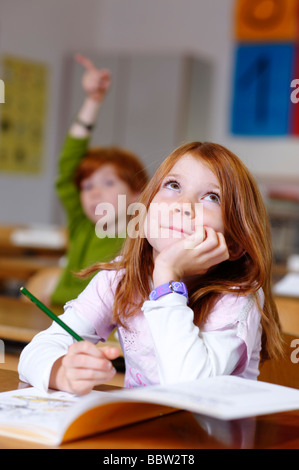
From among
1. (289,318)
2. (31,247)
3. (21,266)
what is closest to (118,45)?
(31,247)

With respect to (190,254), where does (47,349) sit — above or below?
below

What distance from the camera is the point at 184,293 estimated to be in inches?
32.0

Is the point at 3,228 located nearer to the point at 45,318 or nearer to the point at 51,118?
the point at 51,118

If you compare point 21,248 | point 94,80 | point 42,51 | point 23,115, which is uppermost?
point 42,51

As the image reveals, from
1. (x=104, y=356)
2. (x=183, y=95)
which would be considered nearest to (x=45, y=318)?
(x=104, y=356)

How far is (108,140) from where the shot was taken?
560 centimetres

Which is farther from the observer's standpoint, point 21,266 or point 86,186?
point 21,266

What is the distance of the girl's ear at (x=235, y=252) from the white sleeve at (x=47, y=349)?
199 mm

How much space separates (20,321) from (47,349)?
19.0 inches

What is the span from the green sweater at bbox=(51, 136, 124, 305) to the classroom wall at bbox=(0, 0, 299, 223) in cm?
344

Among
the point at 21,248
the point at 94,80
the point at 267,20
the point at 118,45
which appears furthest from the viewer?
the point at 118,45

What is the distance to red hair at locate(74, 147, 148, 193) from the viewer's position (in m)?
1.84

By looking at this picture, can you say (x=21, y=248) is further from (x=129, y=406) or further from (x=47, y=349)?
(x=129, y=406)
